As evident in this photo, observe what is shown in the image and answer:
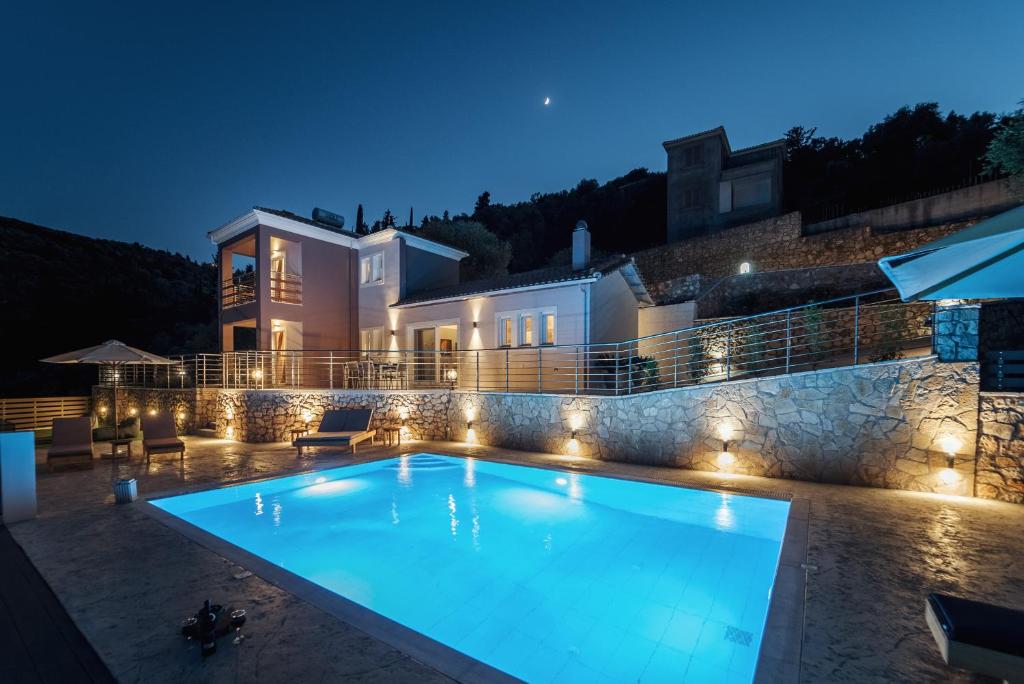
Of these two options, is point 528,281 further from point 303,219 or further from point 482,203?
point 482,203

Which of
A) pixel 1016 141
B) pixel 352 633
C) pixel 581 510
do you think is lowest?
pixel 581 510

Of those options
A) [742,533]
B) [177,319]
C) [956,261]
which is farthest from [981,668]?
[177,319]

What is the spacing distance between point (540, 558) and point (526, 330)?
927cm

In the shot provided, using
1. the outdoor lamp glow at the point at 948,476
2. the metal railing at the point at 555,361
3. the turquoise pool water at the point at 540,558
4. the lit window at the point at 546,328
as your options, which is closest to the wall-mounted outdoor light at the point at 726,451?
the turquoise pool water at the point at 540,558

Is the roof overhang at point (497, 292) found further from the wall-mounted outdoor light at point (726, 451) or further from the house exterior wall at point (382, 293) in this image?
the wall-mounted outdoor light at point (726, 451)

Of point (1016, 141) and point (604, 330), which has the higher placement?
point (1016, 141)

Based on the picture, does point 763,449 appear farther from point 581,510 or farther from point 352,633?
point 352,633

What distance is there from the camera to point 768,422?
7805mm

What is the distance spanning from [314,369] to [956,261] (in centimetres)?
1757

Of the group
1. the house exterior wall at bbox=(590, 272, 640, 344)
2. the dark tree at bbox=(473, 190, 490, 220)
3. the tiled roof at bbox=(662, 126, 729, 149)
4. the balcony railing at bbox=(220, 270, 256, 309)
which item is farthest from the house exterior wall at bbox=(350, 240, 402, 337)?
the dark tree at bbox=(473, 190, 490, 220)

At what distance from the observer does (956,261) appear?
2.67 m

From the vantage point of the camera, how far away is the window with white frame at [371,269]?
56.7 feet

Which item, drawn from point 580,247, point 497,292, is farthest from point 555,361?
point 580,247

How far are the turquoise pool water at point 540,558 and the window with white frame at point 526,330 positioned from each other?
592 centimetres
